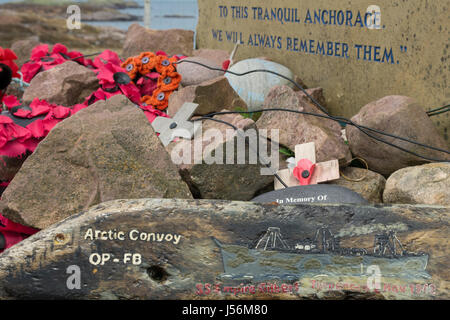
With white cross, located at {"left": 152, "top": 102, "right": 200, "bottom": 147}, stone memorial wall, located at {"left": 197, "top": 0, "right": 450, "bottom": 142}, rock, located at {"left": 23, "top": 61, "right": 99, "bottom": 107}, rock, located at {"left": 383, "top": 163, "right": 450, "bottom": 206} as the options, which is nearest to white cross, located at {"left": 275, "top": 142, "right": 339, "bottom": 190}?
rock, located at {"left": 383, "top": 163, "right": 450, "bottom": 206}

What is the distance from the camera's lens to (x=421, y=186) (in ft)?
9.80

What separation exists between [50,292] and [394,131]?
2.35 meters

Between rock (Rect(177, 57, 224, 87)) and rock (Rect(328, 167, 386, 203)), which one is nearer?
rock (Rect(328, 167, 386, 203))

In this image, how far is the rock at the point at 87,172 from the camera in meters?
2.69

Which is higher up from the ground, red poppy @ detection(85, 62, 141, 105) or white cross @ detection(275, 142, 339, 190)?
red poppy @ detection(85, 62, 141, 105)

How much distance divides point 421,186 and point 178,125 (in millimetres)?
1621

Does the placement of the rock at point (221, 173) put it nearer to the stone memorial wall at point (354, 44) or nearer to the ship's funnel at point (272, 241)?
the ship's funnel at point (272, 241)

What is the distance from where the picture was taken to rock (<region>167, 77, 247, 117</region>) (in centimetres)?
432

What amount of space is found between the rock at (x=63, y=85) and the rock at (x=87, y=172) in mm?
1655

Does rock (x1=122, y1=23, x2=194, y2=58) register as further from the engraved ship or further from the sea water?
the engraved ship

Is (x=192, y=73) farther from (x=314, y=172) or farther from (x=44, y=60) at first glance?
(x=314, y=172)

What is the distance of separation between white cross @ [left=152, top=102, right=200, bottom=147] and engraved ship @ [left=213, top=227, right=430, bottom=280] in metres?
1.56

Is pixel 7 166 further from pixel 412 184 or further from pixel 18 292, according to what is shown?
pixel 412 184

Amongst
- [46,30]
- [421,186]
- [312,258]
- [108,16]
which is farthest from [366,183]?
[46,30]
